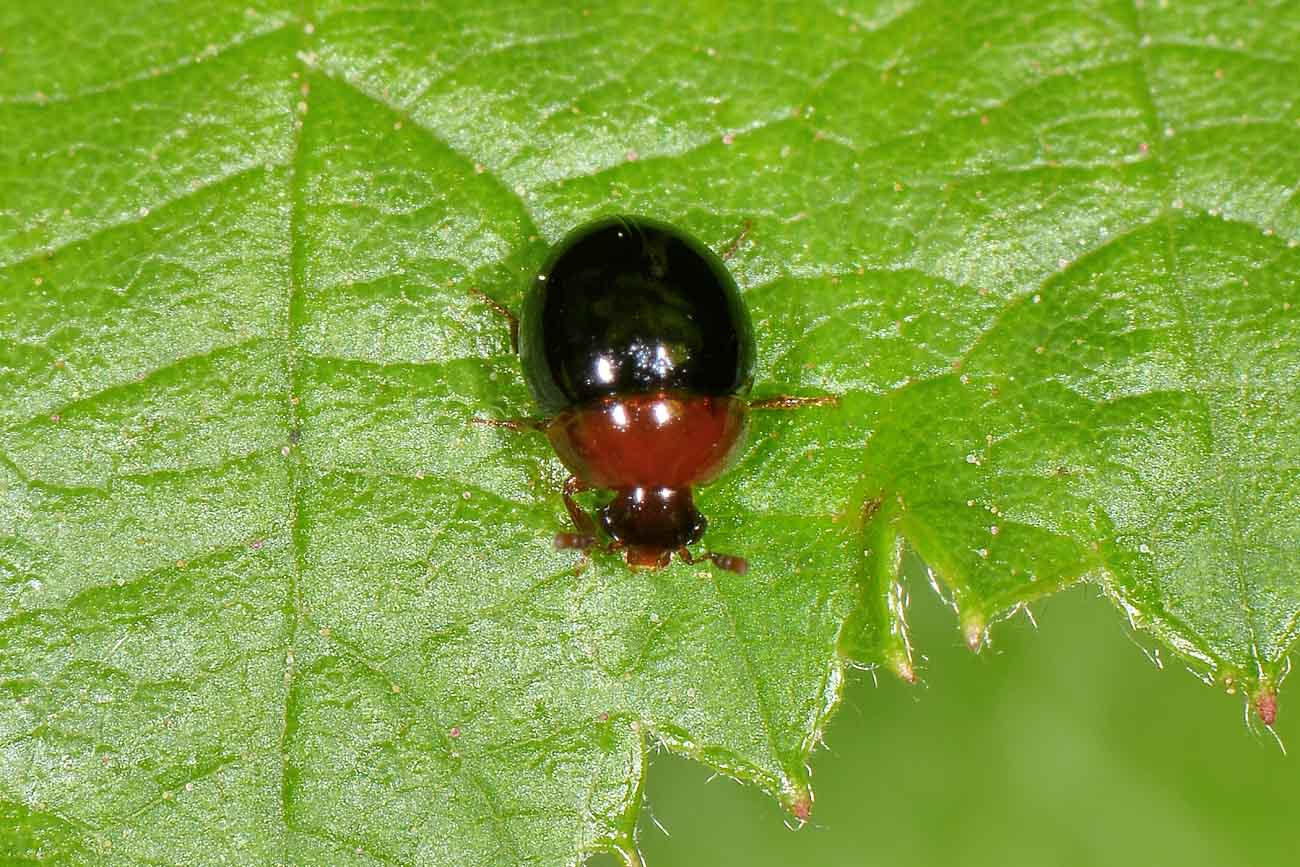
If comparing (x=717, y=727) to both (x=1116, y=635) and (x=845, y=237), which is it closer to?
(x=845, y=237)

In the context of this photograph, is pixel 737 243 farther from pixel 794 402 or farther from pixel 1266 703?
pixel 1266 703

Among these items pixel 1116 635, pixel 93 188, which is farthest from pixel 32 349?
pixel 1116 635

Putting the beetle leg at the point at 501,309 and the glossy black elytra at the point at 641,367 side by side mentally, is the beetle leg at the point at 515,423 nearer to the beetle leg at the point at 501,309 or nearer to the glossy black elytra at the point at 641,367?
the glossy black elytra at the point at 641,367

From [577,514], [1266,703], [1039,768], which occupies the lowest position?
[1039,768]

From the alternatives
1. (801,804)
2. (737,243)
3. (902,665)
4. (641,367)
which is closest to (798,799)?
(801,804)

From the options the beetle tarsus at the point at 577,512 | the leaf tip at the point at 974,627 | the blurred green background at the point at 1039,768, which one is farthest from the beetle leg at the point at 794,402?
the blurred green background at the point at 1039,768

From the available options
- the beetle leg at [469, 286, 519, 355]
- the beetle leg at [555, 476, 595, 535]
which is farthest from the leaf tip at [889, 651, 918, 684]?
the beetle leg at [469, 286, 519, 355]

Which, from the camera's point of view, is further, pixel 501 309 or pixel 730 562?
pixel 501 309
